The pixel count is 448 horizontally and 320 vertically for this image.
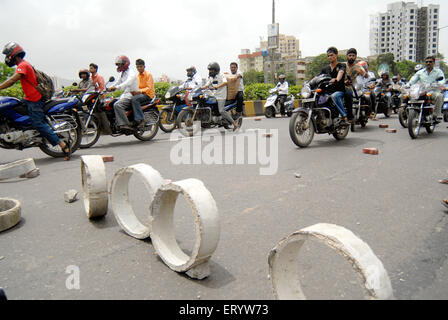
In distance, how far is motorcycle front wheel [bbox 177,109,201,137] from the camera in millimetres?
10281

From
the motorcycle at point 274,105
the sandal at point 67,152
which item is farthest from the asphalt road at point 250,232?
the motorcycle at point 274,105

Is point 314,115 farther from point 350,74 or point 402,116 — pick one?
point 402,116

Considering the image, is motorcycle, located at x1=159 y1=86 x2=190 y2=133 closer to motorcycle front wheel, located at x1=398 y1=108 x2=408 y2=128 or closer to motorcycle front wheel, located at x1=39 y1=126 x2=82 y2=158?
motorcycle front wheel, located at x1=39 y1=126 x2=82 y2=158

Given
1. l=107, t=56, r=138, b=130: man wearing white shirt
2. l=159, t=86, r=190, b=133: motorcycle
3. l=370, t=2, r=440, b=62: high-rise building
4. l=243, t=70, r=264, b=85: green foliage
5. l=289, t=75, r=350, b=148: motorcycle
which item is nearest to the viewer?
l=289, t=75, r=350, b=148: motorcycle

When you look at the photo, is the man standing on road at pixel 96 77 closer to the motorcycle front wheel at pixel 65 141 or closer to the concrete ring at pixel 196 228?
the motorcycle front wheel at pixel 65 141

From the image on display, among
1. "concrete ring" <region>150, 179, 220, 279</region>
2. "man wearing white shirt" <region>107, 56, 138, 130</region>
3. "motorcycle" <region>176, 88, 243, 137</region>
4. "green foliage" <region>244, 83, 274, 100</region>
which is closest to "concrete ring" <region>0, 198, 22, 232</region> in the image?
"concrete ring" <region>150, 179, 220, 279</region>

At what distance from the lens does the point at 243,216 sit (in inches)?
137

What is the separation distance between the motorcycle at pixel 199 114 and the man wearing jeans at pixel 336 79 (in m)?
3.67

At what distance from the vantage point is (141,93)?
885 cm

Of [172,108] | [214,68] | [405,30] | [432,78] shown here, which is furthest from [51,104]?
[405,30]

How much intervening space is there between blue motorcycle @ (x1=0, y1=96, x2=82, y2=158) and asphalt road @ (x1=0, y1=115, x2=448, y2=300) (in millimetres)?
797

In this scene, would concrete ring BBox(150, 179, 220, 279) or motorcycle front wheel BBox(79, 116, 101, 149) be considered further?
motorcycle front wheel BBox(79, 116, 101, 149)
